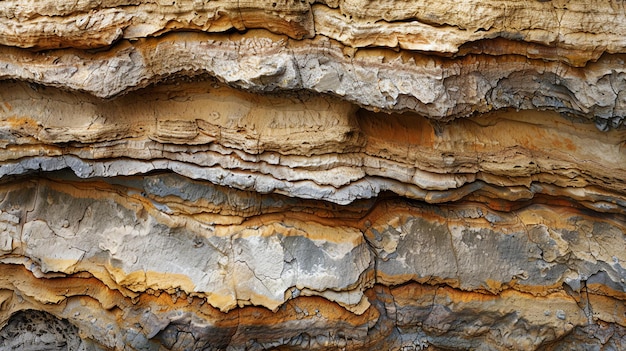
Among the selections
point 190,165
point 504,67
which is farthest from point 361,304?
point 504,67

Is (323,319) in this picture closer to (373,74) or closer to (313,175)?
(313,175)

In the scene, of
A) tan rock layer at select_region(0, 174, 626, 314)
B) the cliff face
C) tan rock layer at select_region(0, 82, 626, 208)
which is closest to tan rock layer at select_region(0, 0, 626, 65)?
the cliff face

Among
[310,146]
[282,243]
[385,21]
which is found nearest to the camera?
[385,21]

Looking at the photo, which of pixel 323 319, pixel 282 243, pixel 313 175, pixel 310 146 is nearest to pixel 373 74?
pixel 310 146

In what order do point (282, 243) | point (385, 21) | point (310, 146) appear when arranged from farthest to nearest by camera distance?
point (282, 243)
point (310, 146)
point (385, 21)

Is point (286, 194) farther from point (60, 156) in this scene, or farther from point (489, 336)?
point (489, 336)

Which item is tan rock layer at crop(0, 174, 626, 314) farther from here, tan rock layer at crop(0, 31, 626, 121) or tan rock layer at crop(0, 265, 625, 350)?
tan rock layer at crop(0, 31, 626, 121)

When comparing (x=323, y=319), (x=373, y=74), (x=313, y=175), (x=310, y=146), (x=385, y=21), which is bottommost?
(x=323, y=319)

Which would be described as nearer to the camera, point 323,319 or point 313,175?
point 313,175
